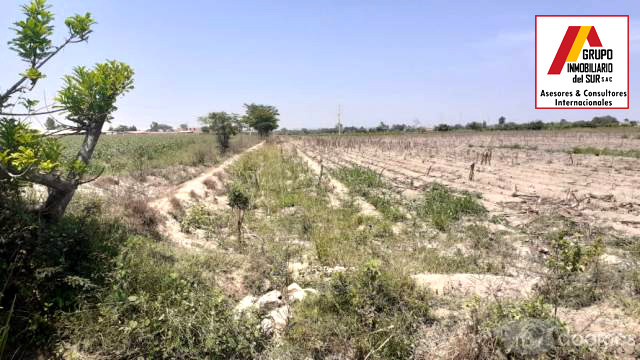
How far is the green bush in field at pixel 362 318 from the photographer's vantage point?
3.02m

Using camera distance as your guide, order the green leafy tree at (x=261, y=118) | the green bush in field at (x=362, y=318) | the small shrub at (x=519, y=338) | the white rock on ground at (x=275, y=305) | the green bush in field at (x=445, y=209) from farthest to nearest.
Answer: the green leafy tree at (x=261, y=118)
the green bush in field at (x=445, y=209)
the white rock on ground at (x=275, y=305)
the green bush in field at (x=362, y=318)
the small shrub at (x=519, y=338)

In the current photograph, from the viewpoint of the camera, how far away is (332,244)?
5375mm

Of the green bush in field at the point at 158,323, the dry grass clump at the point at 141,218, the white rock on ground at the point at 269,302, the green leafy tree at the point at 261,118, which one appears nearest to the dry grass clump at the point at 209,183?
the dry grass clump at the point at 141,218

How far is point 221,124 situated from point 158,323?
20993 millimetres

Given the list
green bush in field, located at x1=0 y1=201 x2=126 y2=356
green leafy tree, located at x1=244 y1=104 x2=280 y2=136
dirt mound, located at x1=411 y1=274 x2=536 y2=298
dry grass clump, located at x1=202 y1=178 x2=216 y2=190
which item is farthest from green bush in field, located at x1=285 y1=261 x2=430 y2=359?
green leafy tree, located at x1=244 y1=104 x2=280 y2=136

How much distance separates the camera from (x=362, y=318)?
10.7 feet

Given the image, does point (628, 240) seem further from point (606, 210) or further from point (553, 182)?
point (553, 182)

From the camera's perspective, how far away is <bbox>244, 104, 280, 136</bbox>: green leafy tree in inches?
1820

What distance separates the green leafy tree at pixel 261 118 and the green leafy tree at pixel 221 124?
21.9 meters

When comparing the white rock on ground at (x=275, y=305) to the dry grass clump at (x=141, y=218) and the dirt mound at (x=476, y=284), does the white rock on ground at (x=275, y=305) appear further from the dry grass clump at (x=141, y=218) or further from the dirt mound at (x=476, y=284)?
the dry grass clump at (x=141, y=218)

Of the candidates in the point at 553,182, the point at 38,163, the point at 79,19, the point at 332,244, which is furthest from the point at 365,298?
the point at 553,182

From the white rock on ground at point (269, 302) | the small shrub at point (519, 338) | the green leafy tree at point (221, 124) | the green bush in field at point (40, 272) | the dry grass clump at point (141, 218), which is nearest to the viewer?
the small shrub at point (519, 338)

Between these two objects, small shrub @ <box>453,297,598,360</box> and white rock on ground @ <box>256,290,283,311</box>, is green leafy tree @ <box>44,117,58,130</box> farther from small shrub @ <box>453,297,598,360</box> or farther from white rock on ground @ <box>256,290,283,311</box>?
small shrub @ <box>453,297,598,360</box>

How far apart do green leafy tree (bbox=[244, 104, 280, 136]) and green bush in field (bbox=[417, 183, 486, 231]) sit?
130 feet
